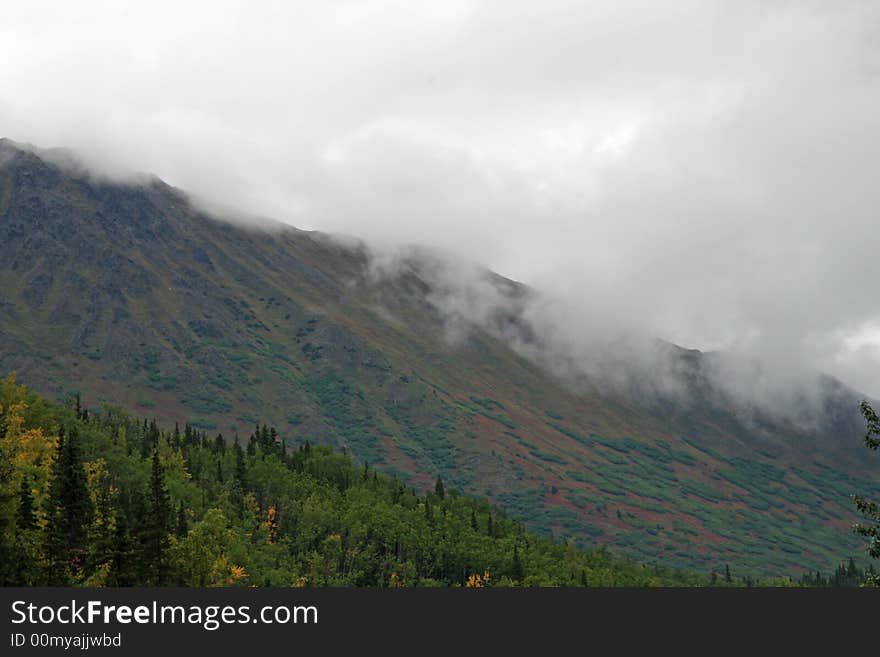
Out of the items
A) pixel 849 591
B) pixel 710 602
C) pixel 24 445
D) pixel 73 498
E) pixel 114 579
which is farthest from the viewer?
pixel 24 445

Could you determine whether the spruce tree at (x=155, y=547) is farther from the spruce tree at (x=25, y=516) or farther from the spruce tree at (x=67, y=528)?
the spruce tree at (x=25, y=516)

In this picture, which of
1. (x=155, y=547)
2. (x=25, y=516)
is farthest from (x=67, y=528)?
(x=155, y=547)

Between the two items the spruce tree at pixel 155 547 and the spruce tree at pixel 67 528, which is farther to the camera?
the spruce tree at pixel 155 547

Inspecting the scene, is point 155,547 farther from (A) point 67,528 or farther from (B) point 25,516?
(B) point 25,516

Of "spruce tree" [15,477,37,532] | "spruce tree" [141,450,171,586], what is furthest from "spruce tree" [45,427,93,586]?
"spruce tree" [141,450,171,586]

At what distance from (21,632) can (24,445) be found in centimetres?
13632

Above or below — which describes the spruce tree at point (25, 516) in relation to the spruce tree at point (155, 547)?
above

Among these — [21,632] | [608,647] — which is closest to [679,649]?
[608,647]

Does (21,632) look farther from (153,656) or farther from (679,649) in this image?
(679,649)

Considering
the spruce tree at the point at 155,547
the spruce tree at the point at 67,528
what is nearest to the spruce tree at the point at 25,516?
the spruce tree at the point at 67,528

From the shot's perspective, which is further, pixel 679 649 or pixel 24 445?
pixel 24 445

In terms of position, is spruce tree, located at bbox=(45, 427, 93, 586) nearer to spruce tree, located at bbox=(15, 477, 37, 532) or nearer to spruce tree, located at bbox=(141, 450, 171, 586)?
spruce tree, located at bbox=(15, 477, 37, 532)

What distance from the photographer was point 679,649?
65.5 meters

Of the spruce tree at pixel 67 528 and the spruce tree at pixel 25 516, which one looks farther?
the spruce tree at pixel 25 516
